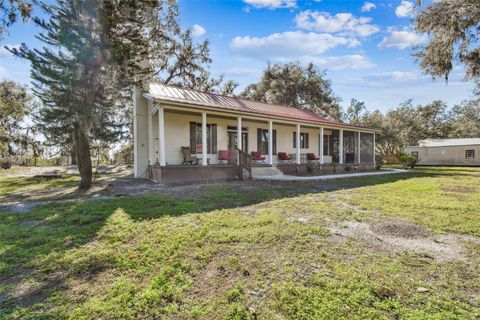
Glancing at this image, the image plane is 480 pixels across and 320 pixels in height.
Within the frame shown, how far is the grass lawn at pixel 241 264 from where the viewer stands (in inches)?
89.5

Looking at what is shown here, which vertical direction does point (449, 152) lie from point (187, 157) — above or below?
above

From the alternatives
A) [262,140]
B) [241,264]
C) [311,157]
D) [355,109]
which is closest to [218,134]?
[262,140]

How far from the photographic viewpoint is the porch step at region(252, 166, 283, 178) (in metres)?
12.4

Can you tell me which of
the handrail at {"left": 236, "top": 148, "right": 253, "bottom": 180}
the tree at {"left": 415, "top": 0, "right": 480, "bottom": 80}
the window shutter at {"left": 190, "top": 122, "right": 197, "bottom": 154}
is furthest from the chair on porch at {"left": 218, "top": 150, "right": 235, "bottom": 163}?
the tree at {"left": 415, "top": 0, "right": 480, "bottom": 80}

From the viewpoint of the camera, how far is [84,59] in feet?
27.6

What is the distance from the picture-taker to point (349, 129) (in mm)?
18125

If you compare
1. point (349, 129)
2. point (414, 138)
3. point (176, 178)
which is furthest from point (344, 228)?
point (414, 138)

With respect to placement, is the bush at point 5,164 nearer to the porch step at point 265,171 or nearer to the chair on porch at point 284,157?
the porch step at point 265,171

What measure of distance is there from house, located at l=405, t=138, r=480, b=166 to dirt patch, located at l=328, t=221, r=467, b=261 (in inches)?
1290

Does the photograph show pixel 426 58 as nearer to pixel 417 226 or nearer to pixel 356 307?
pixel 417 226

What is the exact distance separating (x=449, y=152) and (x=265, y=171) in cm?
2903

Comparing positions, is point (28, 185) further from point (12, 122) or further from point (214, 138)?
point (12, 122)

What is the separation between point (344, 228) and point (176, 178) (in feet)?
23.9

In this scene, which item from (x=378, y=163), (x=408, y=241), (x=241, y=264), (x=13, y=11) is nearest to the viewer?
(x=241, y=264)
